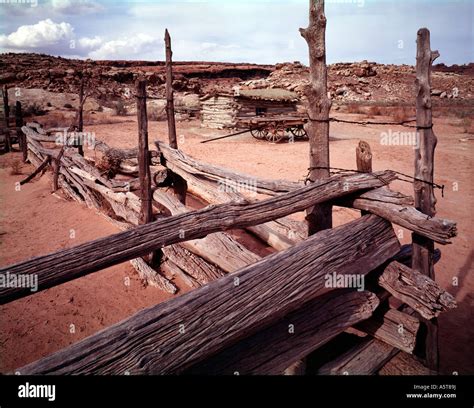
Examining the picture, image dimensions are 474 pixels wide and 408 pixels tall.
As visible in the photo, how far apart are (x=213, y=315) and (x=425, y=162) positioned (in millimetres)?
2193

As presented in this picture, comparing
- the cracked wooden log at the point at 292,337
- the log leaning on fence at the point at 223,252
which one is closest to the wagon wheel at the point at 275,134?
the log leaning on fence at the point at 223,252

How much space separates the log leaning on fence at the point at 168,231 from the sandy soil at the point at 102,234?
2.21m

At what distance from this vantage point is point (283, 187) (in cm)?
337

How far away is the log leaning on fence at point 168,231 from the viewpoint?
1.64m

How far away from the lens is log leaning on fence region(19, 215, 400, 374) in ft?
4.88

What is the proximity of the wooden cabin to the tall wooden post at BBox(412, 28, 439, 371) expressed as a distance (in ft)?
46.1

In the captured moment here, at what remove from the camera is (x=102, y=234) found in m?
5.77

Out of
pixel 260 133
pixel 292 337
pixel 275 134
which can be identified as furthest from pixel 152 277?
pixel 260 133

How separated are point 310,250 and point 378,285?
40.5 inches

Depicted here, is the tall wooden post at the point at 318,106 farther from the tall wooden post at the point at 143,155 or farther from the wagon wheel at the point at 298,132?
the wagon wheel at the point at 298,132

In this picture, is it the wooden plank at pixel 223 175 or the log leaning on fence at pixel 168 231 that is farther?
the wooden plank at pixel 223 175

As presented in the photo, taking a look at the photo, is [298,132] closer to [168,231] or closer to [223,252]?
[223,252]

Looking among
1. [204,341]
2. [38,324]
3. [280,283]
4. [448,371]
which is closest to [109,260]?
[204,341]

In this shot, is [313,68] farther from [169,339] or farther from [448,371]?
[448,371]
